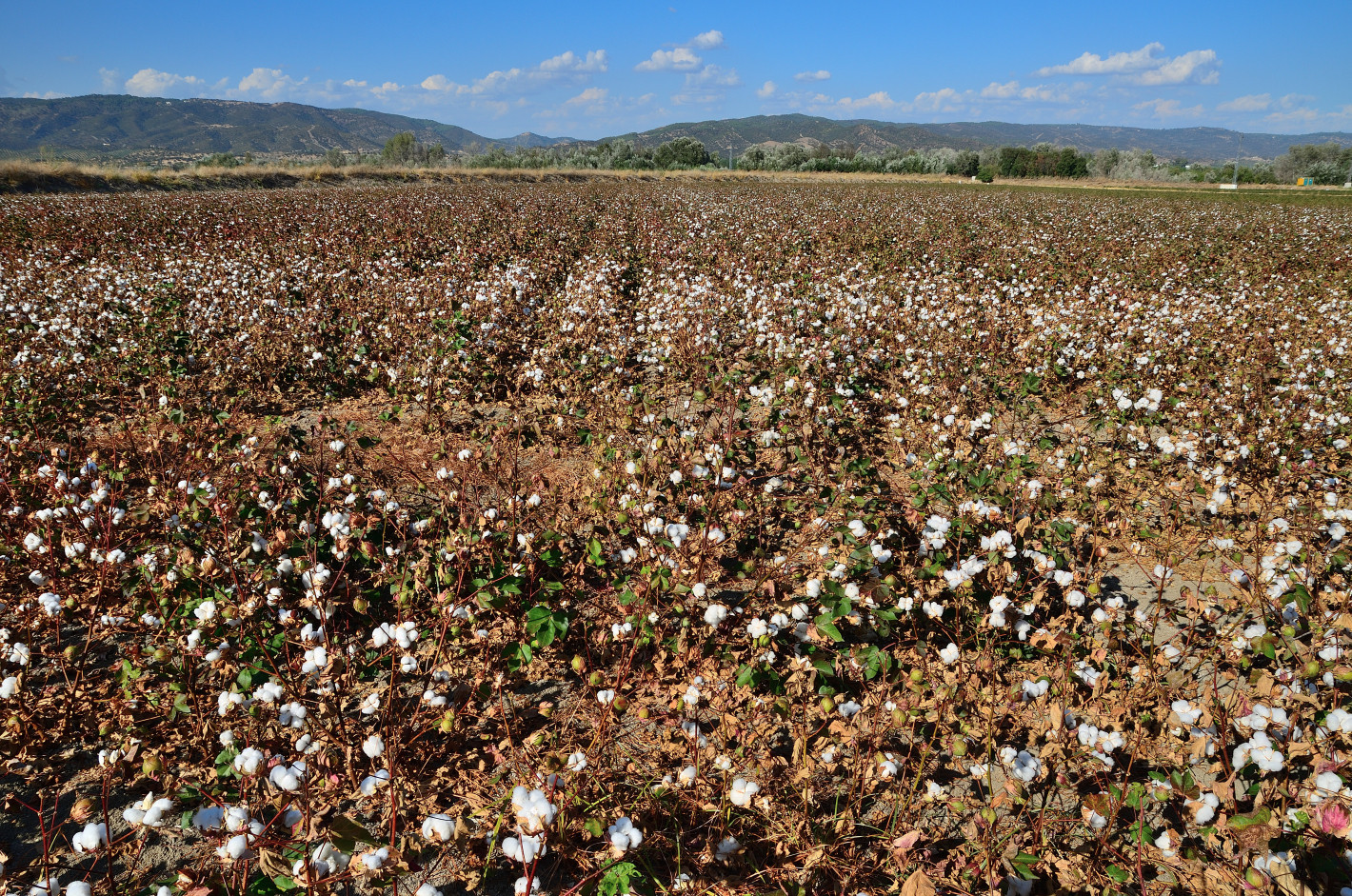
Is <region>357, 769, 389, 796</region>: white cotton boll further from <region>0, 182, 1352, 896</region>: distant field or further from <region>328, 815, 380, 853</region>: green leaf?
<region>328, 815, 380, 853</region>: green leaf

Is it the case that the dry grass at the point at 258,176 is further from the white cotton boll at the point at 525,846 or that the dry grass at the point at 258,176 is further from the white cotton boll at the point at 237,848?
the white cotton boll at the point at 525,846

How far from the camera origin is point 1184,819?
2.37 meters

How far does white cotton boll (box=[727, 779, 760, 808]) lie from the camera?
94.0 inches

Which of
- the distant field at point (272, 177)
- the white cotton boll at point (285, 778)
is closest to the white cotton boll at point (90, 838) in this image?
the white cotton boll at point (285, 778)

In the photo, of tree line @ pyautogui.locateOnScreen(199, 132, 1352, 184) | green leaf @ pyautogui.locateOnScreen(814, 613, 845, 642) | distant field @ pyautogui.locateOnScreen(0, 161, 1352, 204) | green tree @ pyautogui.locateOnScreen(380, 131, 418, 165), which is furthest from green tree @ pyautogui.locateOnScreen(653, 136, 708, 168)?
green leaf @ pyautogui.locateOnScreen(814, 613, 845, 642)

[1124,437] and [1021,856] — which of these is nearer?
[1021,856]

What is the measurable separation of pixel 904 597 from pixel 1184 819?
1.31 meters

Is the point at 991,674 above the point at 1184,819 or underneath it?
above

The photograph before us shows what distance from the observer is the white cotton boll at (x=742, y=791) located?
2389 mm

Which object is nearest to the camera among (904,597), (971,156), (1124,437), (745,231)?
(904,597)

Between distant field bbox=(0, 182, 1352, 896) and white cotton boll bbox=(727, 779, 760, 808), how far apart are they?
0.06m

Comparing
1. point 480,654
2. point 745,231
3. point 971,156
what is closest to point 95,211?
point 745,231

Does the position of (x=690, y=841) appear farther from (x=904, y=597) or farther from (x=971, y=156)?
(x=971, y=156)

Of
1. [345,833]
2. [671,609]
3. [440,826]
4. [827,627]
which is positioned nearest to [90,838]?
[345,833]
